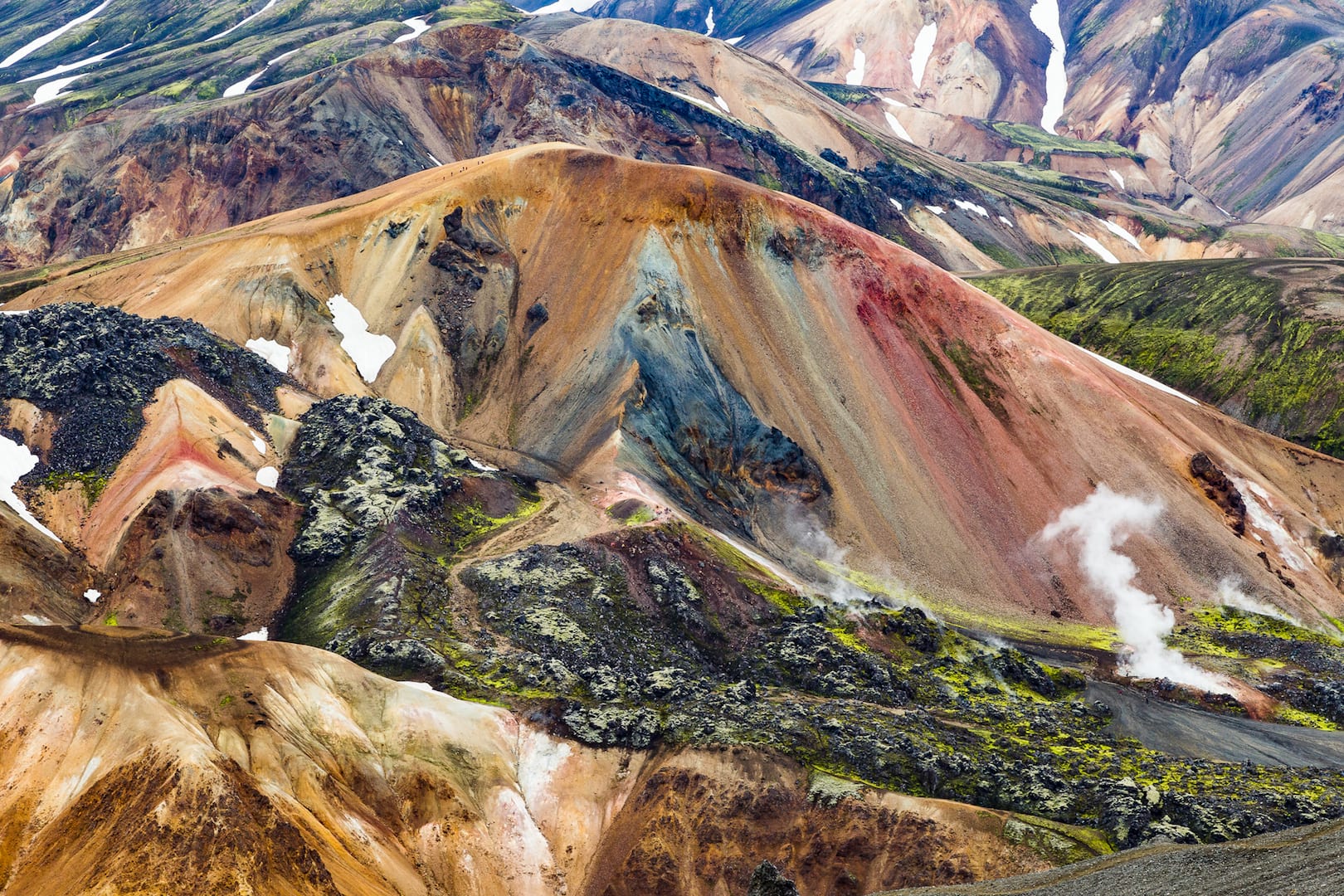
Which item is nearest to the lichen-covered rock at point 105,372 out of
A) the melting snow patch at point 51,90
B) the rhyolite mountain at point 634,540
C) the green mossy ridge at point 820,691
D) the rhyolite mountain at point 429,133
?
the rhyolite mountain at point 634,540

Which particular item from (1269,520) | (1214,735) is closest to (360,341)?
(1214,735)

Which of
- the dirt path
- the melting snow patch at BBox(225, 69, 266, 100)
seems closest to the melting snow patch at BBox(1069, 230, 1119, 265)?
the melting snow patch at BBox(225, 69, 266, 100)

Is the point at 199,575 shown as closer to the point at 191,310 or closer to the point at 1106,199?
the point at 191,310

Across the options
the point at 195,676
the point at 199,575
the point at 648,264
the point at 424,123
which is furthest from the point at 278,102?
the point at 195,676

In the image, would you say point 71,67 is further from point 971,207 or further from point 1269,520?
point 1269,520

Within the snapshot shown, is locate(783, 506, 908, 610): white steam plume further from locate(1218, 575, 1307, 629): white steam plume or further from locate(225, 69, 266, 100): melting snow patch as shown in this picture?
locate(225, 69, 266, 100): melting snow patch

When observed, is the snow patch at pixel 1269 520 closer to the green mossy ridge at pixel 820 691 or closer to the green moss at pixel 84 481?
the green mossy ridge at pixel 820 691
